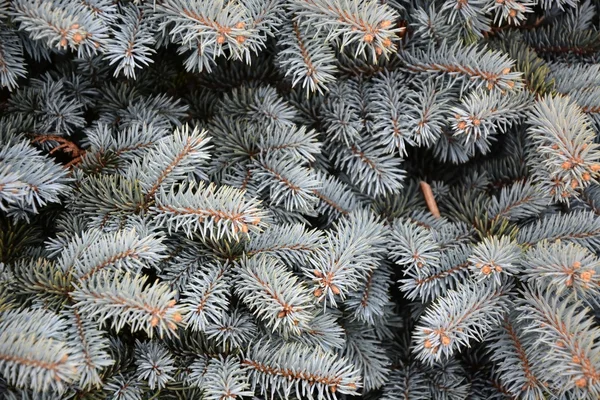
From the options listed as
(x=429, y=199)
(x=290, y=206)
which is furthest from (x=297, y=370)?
(x=429, y=199)

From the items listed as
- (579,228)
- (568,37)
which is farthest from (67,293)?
(568,37)

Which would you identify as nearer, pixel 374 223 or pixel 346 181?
pixel 374 223

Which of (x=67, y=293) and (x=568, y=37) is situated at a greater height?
(x=568, y=37)

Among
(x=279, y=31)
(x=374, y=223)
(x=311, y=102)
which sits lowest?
(x=374, y=223)

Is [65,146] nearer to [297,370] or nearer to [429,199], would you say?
[297,370]

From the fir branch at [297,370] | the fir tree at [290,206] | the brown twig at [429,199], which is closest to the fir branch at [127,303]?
the fir tree at [290,206]

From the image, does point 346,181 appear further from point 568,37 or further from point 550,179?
point 568,37

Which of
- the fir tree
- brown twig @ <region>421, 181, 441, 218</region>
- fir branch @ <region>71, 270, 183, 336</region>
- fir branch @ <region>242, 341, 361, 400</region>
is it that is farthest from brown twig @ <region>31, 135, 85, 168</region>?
brown twig @ <region>421, 181, 441, 218</region>

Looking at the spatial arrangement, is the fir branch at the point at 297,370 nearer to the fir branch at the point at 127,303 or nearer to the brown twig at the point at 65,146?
the fir branch at the point at 127,303
